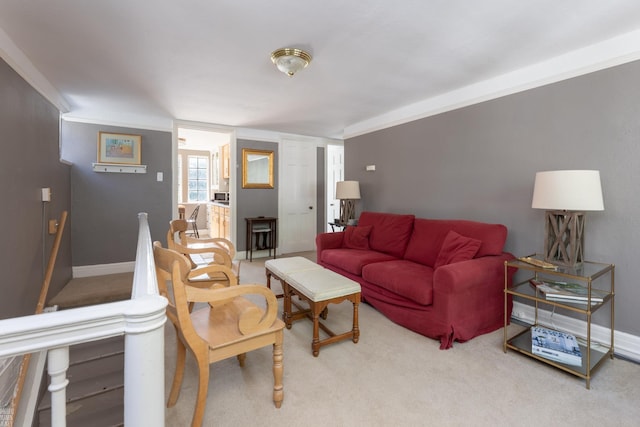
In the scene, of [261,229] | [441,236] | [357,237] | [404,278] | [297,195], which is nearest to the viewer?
[404,278]

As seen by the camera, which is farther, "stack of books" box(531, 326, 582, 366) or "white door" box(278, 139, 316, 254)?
"white door" box(278, 139, 316, 254)

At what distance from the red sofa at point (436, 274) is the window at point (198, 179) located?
6.18 m

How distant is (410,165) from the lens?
3865 millimetres

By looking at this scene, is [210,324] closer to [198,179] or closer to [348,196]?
[348,196]

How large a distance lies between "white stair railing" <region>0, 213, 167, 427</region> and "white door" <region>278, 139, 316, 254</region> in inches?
192

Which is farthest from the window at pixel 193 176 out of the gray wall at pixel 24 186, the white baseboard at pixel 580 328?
the white baseboard at pixel 580 328

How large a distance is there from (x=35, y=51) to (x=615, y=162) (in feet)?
15.3

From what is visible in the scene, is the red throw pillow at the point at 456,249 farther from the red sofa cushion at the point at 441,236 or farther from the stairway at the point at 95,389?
the stairway at the point at 95,389

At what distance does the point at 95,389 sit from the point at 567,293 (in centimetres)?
341

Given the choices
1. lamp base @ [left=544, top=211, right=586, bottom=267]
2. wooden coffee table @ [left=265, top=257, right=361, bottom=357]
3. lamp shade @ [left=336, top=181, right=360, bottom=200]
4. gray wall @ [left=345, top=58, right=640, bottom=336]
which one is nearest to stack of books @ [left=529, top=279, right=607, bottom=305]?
lamp base @ [left=544, top=211, right=586, bottom=267]

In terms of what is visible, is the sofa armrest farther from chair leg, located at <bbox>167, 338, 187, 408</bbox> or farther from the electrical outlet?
the electrical outlet

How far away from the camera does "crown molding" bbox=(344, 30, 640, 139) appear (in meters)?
2.16

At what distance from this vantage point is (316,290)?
83.1 inches

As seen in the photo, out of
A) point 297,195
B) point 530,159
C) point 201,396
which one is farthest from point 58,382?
point 297,195
